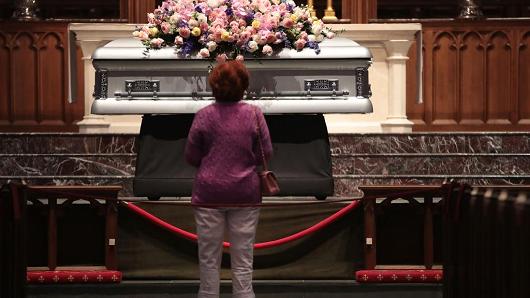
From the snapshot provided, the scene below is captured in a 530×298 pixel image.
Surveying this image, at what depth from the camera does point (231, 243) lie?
20.2 feet

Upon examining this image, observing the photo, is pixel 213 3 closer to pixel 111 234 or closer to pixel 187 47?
pixel 187 47

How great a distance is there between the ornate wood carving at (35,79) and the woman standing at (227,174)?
15.9 ft

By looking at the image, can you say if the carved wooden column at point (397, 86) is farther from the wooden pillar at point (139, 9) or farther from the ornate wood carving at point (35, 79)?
the ornate wood carving at point (35, 79)

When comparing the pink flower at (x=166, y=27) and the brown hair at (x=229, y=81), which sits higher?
the pink flower at (x=166, y=27)

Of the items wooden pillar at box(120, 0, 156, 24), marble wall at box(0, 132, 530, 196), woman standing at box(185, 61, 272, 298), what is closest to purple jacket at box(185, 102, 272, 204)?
woman standing at box(185, 61, 272, 298)

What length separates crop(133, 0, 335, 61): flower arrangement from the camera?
785 cm

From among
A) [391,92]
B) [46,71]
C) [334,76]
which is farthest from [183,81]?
[46,71]

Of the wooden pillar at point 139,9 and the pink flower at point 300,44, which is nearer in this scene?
the pink flower at point 300,44

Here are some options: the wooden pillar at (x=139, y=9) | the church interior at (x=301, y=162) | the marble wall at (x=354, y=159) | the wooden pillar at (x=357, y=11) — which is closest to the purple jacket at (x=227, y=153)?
the church interior at (x=301, y=162)

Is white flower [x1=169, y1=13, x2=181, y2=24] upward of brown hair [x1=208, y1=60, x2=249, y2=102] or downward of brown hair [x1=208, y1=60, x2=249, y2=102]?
upward

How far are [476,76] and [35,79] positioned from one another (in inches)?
157

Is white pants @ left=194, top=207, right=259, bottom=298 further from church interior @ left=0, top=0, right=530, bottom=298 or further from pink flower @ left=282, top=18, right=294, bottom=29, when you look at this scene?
pink flower @ left=282, top=18, right=294, bottom=29

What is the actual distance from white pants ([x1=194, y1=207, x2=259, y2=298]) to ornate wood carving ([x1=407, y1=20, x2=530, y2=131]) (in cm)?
489

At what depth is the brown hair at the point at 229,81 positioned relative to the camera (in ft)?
20.2
